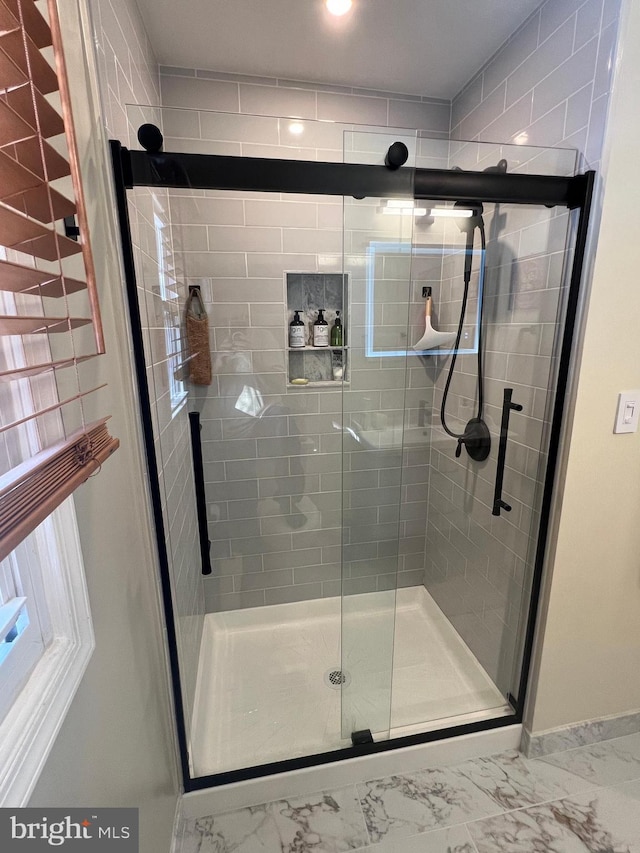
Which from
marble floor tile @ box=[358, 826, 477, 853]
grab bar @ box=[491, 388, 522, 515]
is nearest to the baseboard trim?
marble floor tile @ box=[358, 826, 477, 853]

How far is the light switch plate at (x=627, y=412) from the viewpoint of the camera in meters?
1.25

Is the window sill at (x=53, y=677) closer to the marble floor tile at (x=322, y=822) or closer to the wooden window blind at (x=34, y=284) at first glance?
the wooden window blind at (x=34, y=284)

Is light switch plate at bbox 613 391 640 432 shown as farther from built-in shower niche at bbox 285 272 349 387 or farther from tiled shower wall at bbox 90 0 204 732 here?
tiled shower wall at bbox 90 0 204 732

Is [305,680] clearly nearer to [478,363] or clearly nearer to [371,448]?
[371,448]

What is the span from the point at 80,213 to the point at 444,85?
1986mm

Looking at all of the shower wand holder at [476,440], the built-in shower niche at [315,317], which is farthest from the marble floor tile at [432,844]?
the built-in shower niche at [315,317]

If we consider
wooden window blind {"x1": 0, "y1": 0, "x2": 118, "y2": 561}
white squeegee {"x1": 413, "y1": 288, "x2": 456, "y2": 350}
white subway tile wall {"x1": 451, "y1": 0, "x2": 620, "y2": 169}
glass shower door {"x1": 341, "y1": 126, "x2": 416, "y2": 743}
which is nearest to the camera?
wooden window blind {"x1": 0, "y1": 0, "x2": 118, "y2": 561}

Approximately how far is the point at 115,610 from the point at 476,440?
1.56 meters

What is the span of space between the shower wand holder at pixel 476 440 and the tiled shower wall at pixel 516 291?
0.18ft

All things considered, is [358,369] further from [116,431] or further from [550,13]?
[550,13]

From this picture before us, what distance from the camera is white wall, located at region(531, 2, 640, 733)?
1.11 meters

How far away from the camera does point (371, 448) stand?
1613 mm

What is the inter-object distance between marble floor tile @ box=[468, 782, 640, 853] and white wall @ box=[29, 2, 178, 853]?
105 centimetres

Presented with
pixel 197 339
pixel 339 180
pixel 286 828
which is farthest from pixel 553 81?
pixel 286 828
